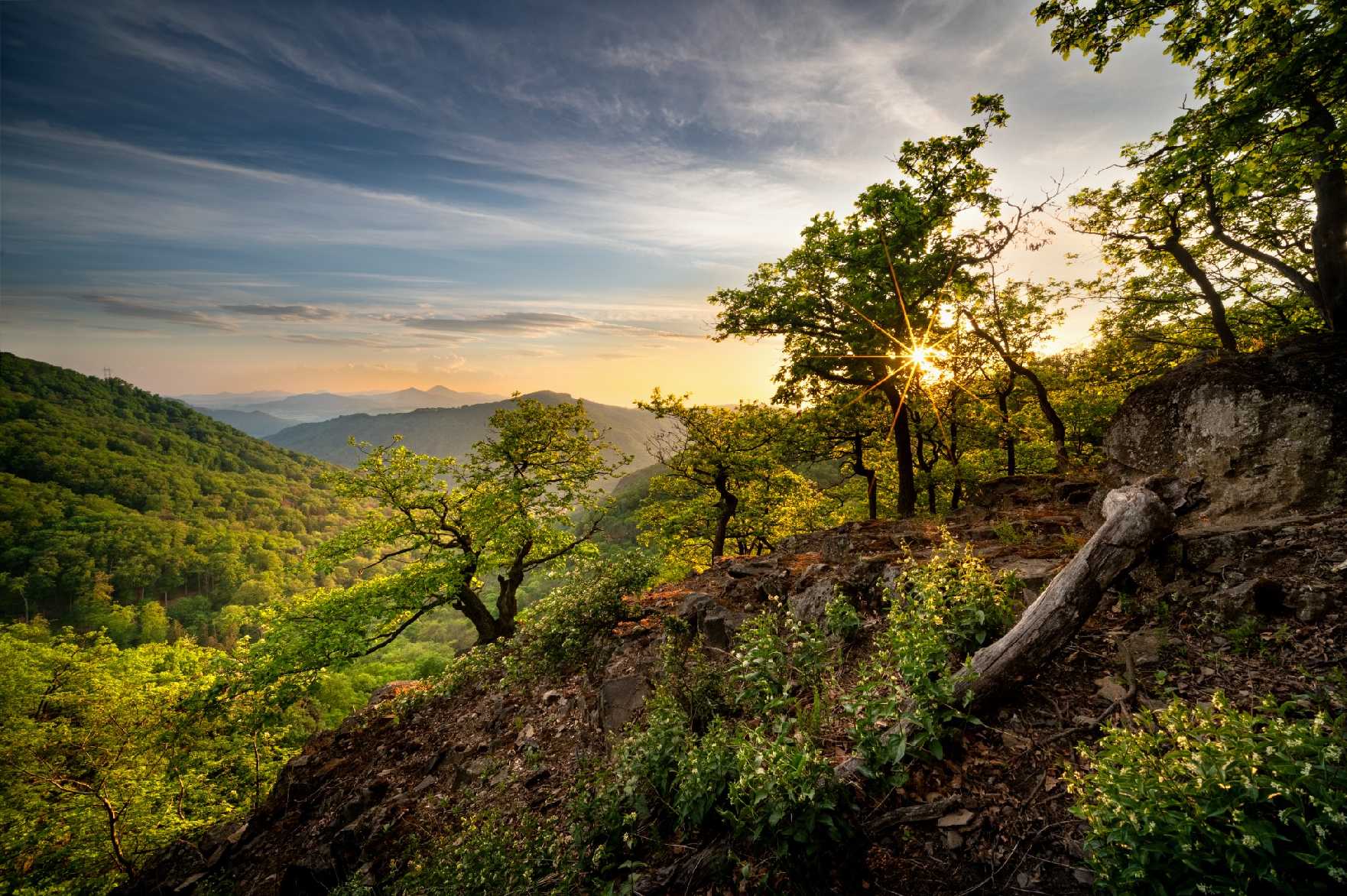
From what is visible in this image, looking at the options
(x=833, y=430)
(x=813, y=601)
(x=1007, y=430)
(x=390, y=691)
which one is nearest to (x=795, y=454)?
(x=833, y=430)

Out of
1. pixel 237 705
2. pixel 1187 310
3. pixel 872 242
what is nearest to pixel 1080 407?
pixel 1187 310

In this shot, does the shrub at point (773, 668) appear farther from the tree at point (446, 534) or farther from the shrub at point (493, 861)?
the tree at point (446, 534)

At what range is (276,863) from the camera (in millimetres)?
8875

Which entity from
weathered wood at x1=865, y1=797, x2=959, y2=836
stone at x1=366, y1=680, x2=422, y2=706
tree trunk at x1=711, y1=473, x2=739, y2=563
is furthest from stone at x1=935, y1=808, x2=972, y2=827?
tree trunk at x1=711, y1=473, x2=739, y2=563

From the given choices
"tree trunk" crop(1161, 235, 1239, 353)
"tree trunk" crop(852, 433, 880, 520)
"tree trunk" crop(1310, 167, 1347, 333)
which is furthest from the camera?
"tree trunk" crop(852, 433, 880, 520)

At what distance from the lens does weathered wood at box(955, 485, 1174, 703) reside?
488 cm

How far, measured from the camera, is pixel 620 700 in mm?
8141

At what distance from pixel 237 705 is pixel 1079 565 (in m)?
23.7

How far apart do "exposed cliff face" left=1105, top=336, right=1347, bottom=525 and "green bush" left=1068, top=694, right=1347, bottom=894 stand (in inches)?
210

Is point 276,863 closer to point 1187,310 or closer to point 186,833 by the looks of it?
point 186,833

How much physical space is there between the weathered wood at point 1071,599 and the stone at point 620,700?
5.06 meters

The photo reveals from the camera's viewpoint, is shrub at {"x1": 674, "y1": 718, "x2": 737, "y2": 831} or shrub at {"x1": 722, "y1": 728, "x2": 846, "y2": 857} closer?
shrub at {"x1": 722, "y1": 728, "x2": 846, "y2": 857}

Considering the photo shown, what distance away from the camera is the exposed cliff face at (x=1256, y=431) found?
6273mm

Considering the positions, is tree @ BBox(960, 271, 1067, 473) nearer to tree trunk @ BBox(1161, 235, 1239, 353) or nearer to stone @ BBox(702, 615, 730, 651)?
tree trunk @ BBox(1161, 235, 1239, 353)
